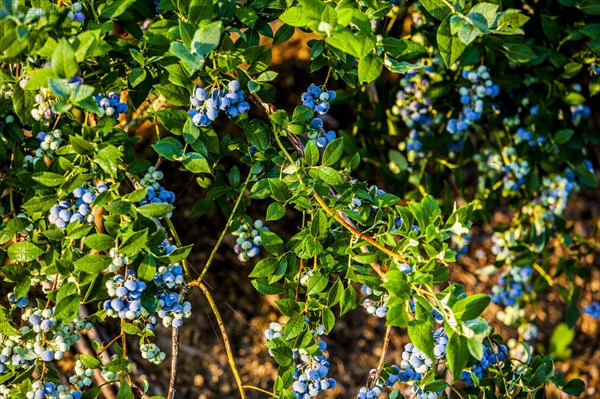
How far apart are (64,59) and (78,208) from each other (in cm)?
29

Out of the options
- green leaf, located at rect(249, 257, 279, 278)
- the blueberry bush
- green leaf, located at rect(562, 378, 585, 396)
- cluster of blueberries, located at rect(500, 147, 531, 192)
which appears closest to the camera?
the blueberry bush

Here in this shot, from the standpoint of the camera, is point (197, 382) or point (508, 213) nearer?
point (197, 382)

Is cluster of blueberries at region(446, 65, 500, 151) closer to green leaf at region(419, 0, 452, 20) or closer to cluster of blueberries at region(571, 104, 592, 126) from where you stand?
cluster of blueberries at region(571, 104, 592, 126)

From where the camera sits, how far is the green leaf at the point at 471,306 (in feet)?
2.79

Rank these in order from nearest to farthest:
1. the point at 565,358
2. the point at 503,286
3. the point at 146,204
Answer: the point at 146,204 → the point at 503,286 → the point at 565,358

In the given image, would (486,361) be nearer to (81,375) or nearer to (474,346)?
(474,346)

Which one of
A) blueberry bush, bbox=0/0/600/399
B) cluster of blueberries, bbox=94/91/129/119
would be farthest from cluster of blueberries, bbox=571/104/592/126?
cluster of blueberries, bbox=94/91/129/119

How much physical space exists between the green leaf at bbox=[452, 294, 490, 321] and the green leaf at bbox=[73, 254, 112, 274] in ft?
1.70

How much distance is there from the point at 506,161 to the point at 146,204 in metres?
1.34

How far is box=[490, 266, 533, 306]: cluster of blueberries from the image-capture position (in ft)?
6.74

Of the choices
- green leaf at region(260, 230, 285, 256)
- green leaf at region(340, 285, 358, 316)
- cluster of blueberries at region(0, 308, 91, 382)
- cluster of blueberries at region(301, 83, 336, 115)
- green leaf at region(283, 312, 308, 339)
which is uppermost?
cluster of blueberries at region(301, 83, 336, 115)

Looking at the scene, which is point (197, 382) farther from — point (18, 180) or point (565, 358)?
point (565, 358)

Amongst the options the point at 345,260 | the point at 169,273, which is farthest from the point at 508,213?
the point at 169,273

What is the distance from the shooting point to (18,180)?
114 cm
